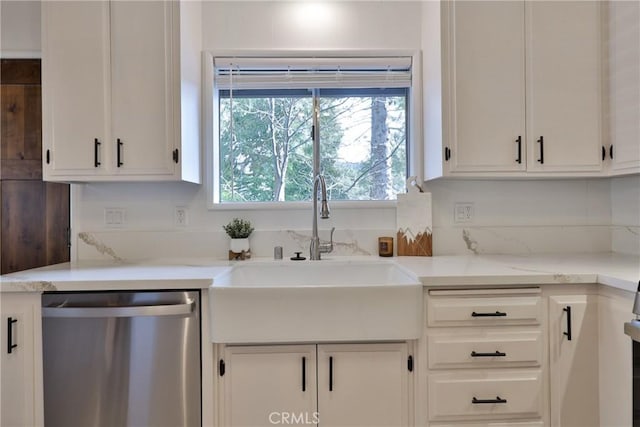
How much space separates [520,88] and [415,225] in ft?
2.80

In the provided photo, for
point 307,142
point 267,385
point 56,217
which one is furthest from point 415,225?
point 56,217

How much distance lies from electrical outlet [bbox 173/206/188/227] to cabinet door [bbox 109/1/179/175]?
322 mm

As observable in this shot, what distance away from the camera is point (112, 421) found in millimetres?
1369

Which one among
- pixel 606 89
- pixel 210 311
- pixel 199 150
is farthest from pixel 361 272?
pixel 606 89

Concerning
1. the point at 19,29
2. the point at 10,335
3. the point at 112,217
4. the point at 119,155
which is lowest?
the point at 10,335

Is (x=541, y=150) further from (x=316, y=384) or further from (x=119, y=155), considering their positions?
(x=119, y=155)

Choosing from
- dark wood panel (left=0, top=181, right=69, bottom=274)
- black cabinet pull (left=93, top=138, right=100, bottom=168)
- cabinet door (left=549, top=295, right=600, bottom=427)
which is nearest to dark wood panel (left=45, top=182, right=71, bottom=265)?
dark wood panel (left=0, top=181, right=69, bottom=274)

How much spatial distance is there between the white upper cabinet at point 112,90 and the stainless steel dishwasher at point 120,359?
0.66m

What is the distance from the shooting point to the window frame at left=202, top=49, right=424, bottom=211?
2037mm

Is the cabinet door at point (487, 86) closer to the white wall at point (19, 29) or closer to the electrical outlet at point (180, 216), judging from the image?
the electrical outlet at point (180, 216)

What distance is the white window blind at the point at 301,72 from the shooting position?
6.71 ft

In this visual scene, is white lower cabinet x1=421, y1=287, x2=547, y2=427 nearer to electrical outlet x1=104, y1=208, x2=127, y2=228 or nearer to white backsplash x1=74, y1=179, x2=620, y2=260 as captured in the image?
white backsplash x1=74, y1=179, x2=620, y2=260

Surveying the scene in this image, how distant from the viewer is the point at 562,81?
1.78 meters

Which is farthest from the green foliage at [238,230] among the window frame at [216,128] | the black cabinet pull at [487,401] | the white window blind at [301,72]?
the black cabinet pull at [487,401]
